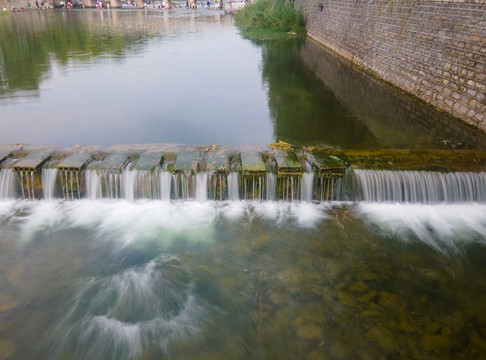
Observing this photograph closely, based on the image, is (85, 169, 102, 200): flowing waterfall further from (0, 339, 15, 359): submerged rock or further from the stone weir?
(0, 339, 15, 359): submerged rock

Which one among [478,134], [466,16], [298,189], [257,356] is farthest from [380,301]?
[466,16]

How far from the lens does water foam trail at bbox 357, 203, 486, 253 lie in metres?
5.51

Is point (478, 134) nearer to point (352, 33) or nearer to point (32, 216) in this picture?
point (32, 216)

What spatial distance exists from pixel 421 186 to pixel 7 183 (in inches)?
290

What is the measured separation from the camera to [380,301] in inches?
166

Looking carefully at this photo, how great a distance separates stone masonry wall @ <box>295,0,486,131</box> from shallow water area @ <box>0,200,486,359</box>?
163 inches

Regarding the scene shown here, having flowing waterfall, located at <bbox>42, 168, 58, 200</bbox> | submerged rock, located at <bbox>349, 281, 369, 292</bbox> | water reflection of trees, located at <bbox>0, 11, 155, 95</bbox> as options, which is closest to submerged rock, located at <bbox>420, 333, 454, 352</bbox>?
submerged rock, located at <bbox>349, 281, 369, 292</bbox>

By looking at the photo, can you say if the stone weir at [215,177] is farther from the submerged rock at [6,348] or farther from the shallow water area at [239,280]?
the submerged rock at [6,348]

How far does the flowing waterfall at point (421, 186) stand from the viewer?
245 inches

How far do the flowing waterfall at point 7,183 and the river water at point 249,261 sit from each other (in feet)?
0.68

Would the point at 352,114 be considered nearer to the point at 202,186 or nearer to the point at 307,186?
the point at 307,186

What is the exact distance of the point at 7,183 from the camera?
20.4 feet

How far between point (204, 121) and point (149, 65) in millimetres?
8457

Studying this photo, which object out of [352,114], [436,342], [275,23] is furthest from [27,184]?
[275,23]
